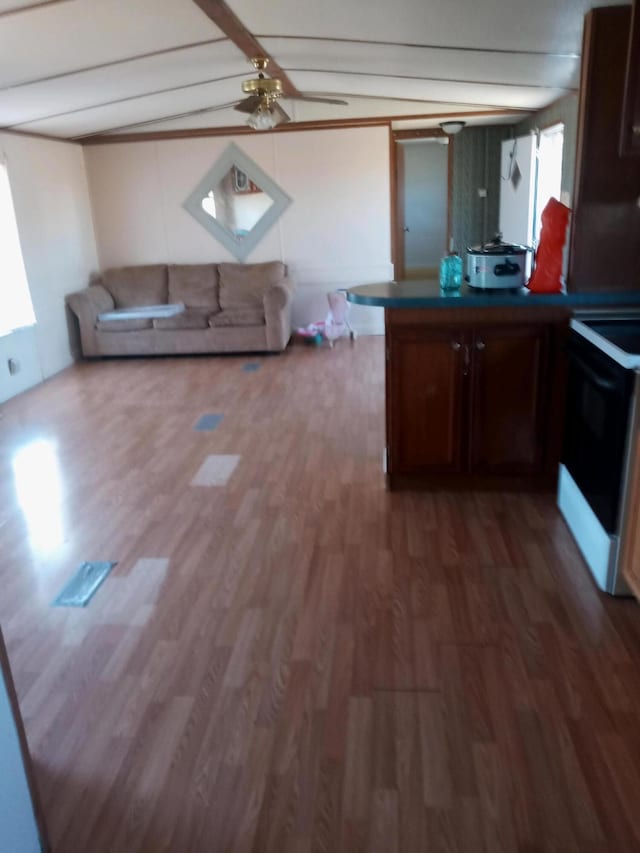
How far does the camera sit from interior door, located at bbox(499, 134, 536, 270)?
6.01 metres

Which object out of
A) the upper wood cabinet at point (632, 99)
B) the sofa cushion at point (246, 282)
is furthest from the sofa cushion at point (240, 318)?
the upper wood cabinet at point (632, 99)

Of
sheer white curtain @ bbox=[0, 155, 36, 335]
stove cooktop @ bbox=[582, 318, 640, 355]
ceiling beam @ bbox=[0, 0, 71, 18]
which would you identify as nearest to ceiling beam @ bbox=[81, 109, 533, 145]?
sheer white curtain @ bbox=[0, 155, 36, 335]

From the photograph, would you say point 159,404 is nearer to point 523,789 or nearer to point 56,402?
point 56,402

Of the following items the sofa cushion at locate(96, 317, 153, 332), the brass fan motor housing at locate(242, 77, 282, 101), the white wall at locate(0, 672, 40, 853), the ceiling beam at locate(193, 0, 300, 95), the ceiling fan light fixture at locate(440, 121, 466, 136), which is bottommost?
the white wall at locate(0, 672, 40, 853)

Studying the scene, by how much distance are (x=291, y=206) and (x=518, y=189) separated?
90.9 inches

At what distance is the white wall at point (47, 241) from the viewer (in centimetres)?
566

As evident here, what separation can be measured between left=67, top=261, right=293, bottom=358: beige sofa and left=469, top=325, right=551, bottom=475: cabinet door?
345 centimetres

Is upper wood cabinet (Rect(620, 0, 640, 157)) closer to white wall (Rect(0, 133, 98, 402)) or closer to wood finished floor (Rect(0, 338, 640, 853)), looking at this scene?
wood finished floor (Rect(0, 338, 640, 853))

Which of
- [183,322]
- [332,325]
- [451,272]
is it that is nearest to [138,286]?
[183,322]

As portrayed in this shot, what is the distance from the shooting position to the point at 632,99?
2148 millimetres

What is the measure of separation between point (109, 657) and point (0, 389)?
12.5ft

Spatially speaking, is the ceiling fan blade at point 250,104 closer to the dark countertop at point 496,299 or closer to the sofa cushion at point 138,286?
the dark countertop at point 496,299

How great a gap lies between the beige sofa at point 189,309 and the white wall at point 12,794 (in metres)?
5.16

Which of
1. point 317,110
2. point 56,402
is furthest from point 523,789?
point 317,110
